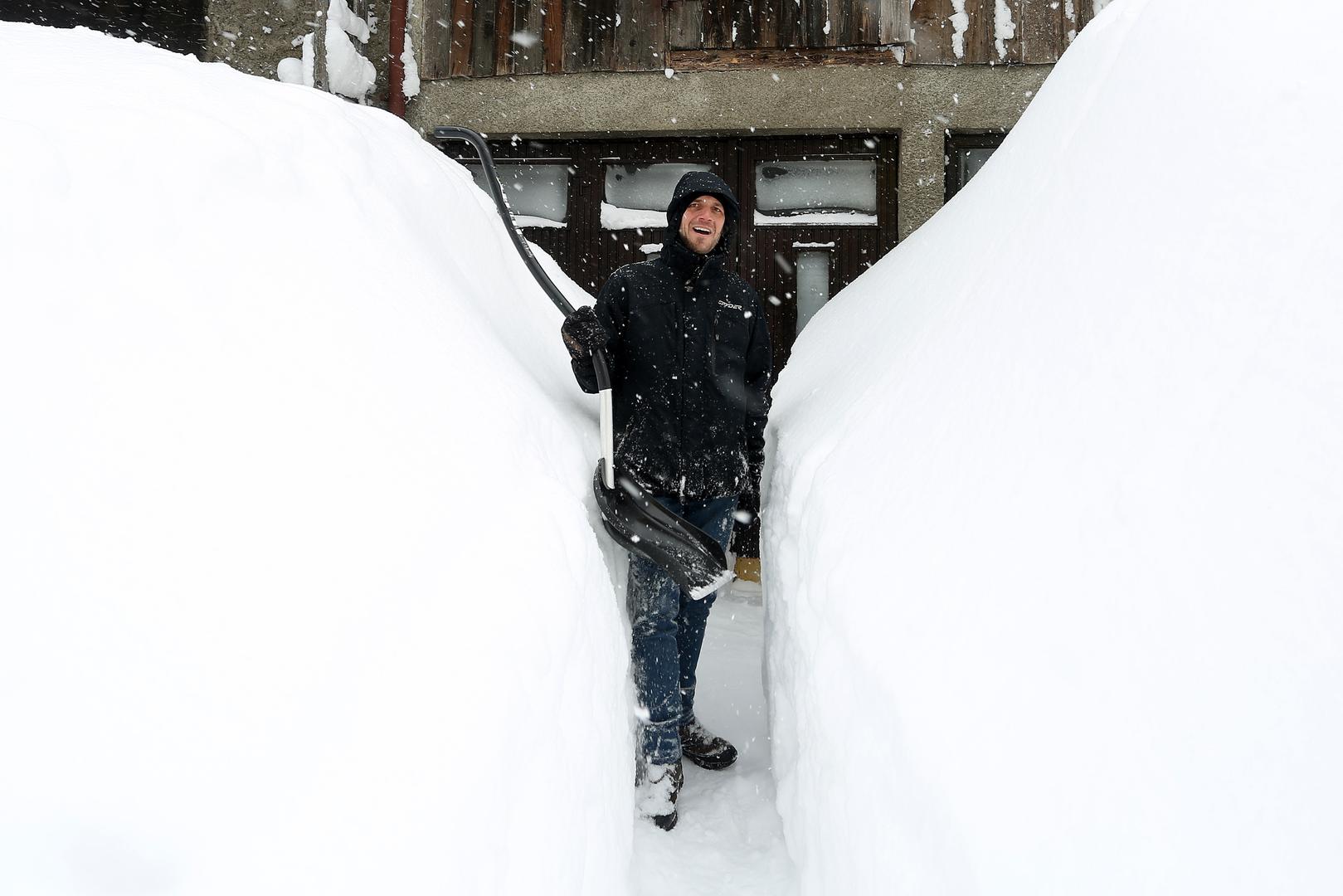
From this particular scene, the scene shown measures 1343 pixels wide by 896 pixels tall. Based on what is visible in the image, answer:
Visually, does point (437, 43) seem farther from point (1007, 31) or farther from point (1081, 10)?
point (1081, 10)

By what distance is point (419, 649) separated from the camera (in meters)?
1.13

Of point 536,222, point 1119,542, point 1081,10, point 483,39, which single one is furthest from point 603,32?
point 1119,542

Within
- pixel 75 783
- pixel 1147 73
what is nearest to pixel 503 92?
pixel 1147 73

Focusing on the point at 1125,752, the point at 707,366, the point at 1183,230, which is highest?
the point at 1183,230

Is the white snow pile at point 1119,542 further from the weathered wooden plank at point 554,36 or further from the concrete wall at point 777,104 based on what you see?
the weathered wooden plank at point 554,36

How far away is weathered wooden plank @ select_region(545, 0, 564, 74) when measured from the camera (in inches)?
197

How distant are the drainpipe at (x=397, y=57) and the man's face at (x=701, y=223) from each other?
3.64m

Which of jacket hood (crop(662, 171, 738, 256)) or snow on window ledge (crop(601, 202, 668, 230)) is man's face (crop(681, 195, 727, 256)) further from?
→ snow on window ledge (crop(601, 202, 668, 230))

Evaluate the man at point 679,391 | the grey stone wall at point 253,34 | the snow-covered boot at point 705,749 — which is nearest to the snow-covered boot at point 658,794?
the man at point 679,391

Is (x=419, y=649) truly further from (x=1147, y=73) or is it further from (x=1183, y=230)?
(x=1147, y=73)

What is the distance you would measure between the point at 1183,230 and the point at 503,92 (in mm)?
4656

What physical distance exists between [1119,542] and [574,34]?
4995 mm

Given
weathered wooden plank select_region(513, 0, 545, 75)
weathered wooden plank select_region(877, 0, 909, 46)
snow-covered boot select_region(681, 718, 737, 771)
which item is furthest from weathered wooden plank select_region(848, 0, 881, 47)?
snow-covered boot select_region(681, 718, 737, 771)

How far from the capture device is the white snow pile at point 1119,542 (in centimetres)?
83
